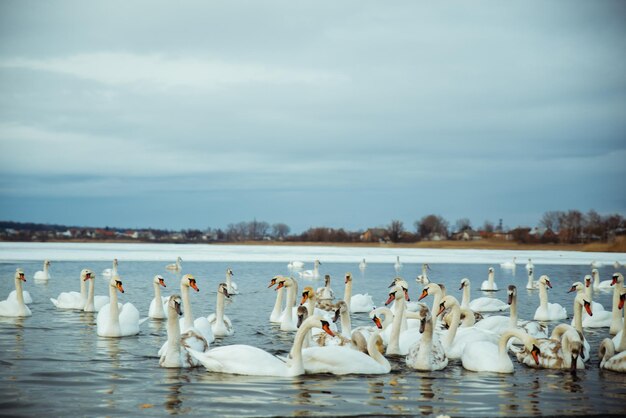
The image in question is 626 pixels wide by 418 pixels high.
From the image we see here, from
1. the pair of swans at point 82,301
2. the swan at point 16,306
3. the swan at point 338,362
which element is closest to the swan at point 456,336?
the swan at point 338,362

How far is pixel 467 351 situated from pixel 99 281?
19345 millimetres

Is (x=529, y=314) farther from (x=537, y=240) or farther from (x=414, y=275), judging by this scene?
(x=537, y=240)

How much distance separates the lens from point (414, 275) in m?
34.5

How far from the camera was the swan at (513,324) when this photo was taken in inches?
540

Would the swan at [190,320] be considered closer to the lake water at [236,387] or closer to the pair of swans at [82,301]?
the lake water at [236,387]

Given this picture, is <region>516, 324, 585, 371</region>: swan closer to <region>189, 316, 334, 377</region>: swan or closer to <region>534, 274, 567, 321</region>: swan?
<region>189, 316, 334, 377</region>: swan

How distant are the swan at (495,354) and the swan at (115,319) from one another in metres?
6.30

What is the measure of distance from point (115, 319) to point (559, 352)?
780 centimetres

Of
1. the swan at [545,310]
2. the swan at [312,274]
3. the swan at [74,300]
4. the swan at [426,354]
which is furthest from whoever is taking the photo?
the swan at [312,274]

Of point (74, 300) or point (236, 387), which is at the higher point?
point (74, 300)

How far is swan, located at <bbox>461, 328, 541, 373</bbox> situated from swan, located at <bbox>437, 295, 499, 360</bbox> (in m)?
0.75

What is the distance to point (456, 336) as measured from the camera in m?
12.9

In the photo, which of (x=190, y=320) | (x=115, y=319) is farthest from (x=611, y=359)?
(x=115, y=319)

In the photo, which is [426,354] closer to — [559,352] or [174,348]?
[559,352]
